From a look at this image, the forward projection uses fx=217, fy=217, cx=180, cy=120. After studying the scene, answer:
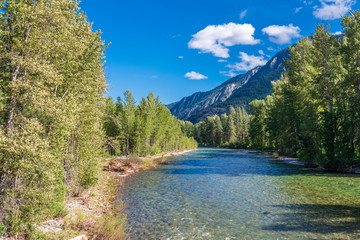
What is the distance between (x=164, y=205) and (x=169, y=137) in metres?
66.8

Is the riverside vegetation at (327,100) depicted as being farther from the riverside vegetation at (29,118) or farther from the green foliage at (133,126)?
the riverside vegetation at (29,118)

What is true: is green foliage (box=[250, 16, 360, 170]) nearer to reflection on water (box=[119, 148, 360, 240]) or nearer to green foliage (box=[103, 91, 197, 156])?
reflection on water (box=[119, 148, 360, 240])

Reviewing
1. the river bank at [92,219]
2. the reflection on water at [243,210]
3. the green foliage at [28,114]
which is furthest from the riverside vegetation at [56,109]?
the reflection on water at [243,210]

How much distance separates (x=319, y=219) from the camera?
14.4 metres

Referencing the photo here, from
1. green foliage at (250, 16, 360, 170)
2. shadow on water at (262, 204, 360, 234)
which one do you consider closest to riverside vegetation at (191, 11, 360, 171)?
green foliage at (250, 16, 360, 170)

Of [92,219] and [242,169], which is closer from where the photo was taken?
[92,219]

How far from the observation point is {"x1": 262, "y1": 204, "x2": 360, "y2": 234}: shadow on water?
12875 millimetres

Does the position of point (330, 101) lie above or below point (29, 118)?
above

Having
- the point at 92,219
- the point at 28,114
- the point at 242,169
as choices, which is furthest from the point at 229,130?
the point at 28,114

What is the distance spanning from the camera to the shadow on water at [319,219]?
1288 centimetres

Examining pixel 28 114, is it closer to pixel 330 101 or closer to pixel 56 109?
pixel 56 109

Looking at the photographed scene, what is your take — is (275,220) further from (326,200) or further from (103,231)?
(103,231)

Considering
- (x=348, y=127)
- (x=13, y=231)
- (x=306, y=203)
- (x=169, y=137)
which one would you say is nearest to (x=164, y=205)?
(x=13, y=231)

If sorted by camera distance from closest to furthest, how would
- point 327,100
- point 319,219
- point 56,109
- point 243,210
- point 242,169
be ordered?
point 56,109 → point 319,219 → point 243,210 → point 242,169 → point 327,100
